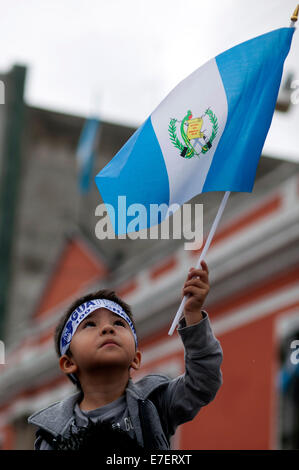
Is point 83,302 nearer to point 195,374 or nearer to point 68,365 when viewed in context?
point 68,365

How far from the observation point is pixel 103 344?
3.33 meters

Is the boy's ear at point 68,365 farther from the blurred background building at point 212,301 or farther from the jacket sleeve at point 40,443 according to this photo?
the blurred background building at point 212,301

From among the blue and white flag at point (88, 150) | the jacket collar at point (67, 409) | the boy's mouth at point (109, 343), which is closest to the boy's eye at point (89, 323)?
the boy's mouth at point (109, 343)

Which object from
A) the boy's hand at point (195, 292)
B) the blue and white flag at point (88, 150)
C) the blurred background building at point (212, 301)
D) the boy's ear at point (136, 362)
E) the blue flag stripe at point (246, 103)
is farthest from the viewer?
the blue and white flag at point (88, 150)

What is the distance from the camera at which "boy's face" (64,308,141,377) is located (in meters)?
3.31

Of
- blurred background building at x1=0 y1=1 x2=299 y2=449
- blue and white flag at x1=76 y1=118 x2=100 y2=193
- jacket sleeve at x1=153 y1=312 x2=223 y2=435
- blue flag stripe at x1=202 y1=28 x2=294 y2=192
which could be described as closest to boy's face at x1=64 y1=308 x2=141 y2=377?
jacket sleeve at x1=153 y1=312 x2=223 y2=435

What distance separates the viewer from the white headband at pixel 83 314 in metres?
3.45

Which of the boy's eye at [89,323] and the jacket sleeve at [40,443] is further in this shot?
the boy's eye at [89,323]

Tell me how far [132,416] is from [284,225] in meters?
9.51

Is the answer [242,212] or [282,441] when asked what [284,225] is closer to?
[242,212]

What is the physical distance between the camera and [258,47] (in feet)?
13.2

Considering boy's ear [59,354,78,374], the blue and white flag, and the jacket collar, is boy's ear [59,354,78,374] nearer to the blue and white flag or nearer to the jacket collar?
the jacket collar

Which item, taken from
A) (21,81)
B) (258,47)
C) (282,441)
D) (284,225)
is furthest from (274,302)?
(21,81)

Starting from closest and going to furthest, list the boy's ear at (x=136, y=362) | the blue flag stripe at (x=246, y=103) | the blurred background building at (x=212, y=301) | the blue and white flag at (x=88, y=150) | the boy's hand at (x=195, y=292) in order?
the boy's hand at (x=195, y=292) < the boy's ear at (x=136, y=362) < the blue flag stripe at (x=246, y=103) < the blurred background building at (x=212, y=301) < the blue and white flag at (x=88, y=150)
